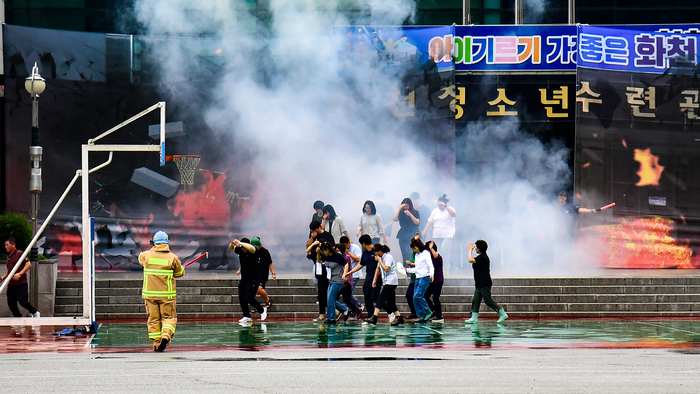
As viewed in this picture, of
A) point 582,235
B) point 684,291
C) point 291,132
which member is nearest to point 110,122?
point 291,132

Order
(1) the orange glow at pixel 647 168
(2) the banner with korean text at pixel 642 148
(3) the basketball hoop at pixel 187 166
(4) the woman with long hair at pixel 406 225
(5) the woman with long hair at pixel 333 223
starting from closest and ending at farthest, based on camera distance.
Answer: (5) the woman with long hair at pixel 333 223 < (4) the woman with long hair at pixel 406 225 < (3) the basketball hoop at pixel 187 166 < (2) the banner with korean text at pixel 642 148 < (1) the orange glow at pixel 647 168

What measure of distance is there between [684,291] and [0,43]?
1597 cm

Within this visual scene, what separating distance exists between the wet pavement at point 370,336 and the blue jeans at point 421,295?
351mm

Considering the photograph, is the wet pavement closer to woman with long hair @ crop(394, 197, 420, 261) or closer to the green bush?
the green bush

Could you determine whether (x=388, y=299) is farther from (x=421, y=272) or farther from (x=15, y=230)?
(x=15, y=230)

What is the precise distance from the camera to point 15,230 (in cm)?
1652

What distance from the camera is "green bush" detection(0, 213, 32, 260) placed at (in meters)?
16.4

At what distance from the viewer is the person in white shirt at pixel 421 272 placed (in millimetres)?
14336

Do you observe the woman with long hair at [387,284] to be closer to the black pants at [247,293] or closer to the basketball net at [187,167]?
the black pants at [247,293]

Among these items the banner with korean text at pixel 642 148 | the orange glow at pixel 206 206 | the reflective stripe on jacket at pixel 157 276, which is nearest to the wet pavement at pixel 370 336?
the reflective stripe on jacket at pixel 157 276

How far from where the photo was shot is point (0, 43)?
19.6m

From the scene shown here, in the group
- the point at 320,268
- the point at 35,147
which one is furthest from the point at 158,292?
the point at 35,147

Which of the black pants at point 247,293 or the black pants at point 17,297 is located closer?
the black pants at point 247,293

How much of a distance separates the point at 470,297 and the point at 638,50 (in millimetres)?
8261
